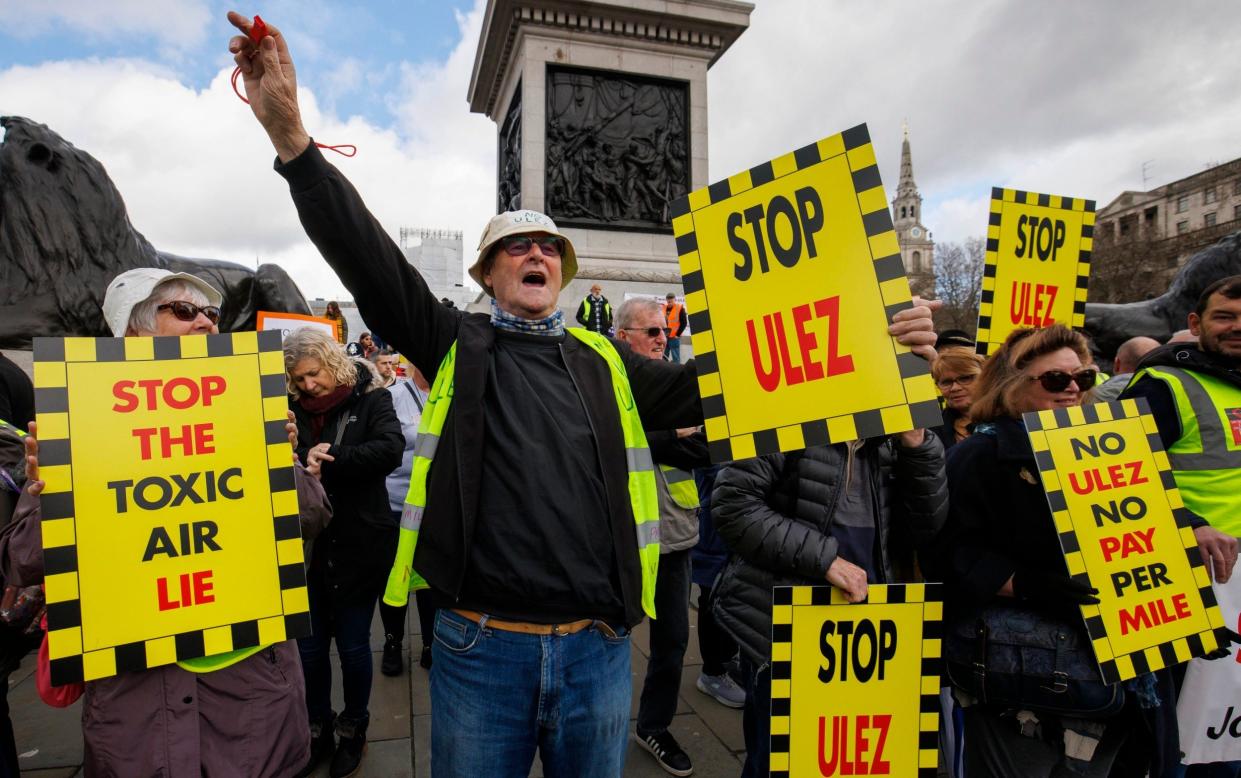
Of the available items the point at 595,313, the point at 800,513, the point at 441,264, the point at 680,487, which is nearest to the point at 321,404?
Answer: the point at 680,487

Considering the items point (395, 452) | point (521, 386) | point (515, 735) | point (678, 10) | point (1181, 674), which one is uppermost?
point (678, 10)

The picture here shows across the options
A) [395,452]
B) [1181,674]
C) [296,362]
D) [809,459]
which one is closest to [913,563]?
[809,459]

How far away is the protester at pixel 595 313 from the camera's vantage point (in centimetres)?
1020

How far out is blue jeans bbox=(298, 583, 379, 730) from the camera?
316cm

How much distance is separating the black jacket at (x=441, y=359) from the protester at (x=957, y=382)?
2.34 metres

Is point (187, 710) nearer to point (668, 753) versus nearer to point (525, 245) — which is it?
point (525, 245)

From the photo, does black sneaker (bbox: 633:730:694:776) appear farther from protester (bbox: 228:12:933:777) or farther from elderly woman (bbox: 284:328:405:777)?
protester (bbox: 228:12:933:777)

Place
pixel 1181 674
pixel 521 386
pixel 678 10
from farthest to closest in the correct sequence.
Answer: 1. pixel 678 10
2. pixel 1181 674
3. pixel 521 386

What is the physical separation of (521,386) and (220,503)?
0.84 meters

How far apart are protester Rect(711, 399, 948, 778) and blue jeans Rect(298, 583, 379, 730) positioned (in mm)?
1828

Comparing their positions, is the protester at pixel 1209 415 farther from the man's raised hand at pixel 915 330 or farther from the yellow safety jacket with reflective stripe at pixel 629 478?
the yellow safety jacket with reflective stripe at pixel 629 478

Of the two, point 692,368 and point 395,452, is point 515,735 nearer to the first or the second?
point 692,368

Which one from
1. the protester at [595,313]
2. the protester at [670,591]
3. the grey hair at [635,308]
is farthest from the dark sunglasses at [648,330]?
the protester at [595,313]

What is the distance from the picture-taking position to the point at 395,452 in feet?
10.6
